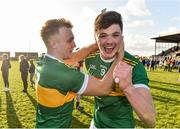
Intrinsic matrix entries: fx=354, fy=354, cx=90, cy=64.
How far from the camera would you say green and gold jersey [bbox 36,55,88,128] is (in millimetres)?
4145

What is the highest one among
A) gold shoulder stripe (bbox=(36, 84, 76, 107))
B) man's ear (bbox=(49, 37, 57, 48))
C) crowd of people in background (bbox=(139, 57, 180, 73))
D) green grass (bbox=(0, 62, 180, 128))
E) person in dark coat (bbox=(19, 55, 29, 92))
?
man's ear (bbox=(49, 37, 57, 48))

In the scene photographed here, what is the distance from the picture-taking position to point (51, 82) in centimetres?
414

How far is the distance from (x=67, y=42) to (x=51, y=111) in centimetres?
98

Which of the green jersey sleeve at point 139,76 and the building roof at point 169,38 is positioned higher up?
the green jersey sleeve at point 139,76

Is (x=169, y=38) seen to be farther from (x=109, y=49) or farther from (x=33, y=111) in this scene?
(x=109, y=49)

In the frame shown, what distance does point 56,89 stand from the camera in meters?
4.16

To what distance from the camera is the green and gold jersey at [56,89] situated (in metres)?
Answer: 4.14

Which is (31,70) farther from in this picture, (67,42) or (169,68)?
(169,68)

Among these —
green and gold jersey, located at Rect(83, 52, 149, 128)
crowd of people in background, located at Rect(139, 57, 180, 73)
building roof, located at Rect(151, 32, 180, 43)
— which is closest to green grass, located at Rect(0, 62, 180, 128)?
green and gold jersey, located at Rect(83, 52, 149, 128)

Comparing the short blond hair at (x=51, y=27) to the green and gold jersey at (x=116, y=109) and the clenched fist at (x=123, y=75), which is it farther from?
the clenched fist at (x=123, y=75)

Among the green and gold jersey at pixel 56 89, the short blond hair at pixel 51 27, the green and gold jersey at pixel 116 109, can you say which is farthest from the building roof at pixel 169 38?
the green and gold jersey at pixel 56 89

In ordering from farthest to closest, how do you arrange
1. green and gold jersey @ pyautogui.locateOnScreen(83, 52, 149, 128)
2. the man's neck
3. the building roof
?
the building roof → green and gold jersey @ pyautogui.locateOnScreen(83, 52, 149, 128) → the man's neck

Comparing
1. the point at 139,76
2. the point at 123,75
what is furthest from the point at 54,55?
the point at 123,75

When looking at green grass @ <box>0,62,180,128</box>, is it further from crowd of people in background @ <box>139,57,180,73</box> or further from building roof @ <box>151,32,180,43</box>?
building roof @ <box>151,32,180,43</box>
